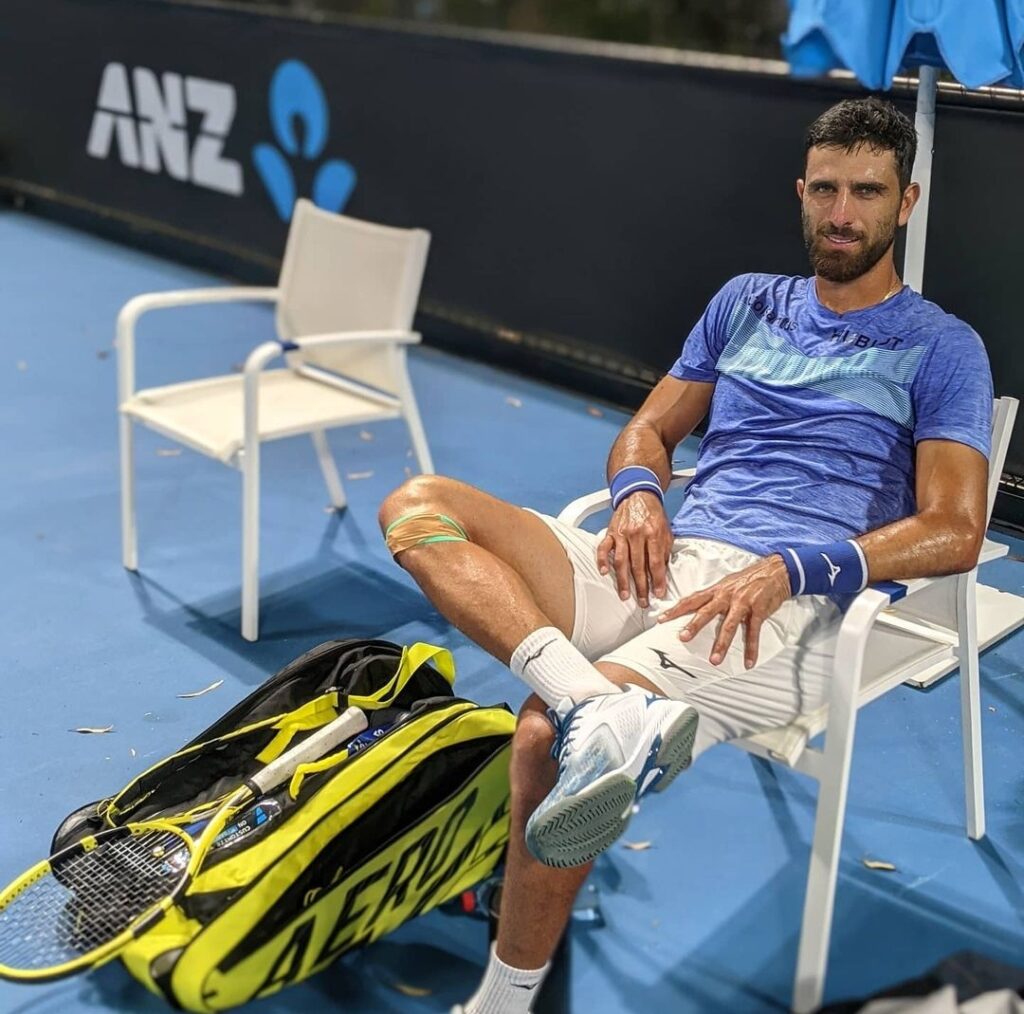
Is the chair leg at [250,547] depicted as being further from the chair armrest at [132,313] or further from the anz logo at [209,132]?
the anz logo at [209,132]

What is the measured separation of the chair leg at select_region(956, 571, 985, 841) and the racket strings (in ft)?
4.46

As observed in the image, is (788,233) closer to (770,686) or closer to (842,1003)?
(770,686)

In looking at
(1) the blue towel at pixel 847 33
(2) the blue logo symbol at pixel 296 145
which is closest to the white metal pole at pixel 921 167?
(1) the blue towel at pixel 847 33

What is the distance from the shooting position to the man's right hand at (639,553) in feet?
7.72

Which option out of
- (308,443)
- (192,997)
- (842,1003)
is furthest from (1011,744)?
(308,443)

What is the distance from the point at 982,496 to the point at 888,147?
629 millimetres

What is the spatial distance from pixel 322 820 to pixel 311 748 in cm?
23

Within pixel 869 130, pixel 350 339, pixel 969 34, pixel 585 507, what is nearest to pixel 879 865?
pixel 585 507

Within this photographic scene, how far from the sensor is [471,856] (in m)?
2.28

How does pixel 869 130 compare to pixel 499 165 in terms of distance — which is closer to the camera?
pixel 869 130

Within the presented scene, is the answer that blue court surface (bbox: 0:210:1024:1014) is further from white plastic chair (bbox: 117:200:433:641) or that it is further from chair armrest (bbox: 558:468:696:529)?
chair armrest (bbox: 558:468:696:529)

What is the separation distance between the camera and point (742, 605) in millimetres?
2107

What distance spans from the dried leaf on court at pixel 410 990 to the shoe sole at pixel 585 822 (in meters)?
0.42

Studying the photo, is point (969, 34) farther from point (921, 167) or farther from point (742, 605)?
point (742, 605)
